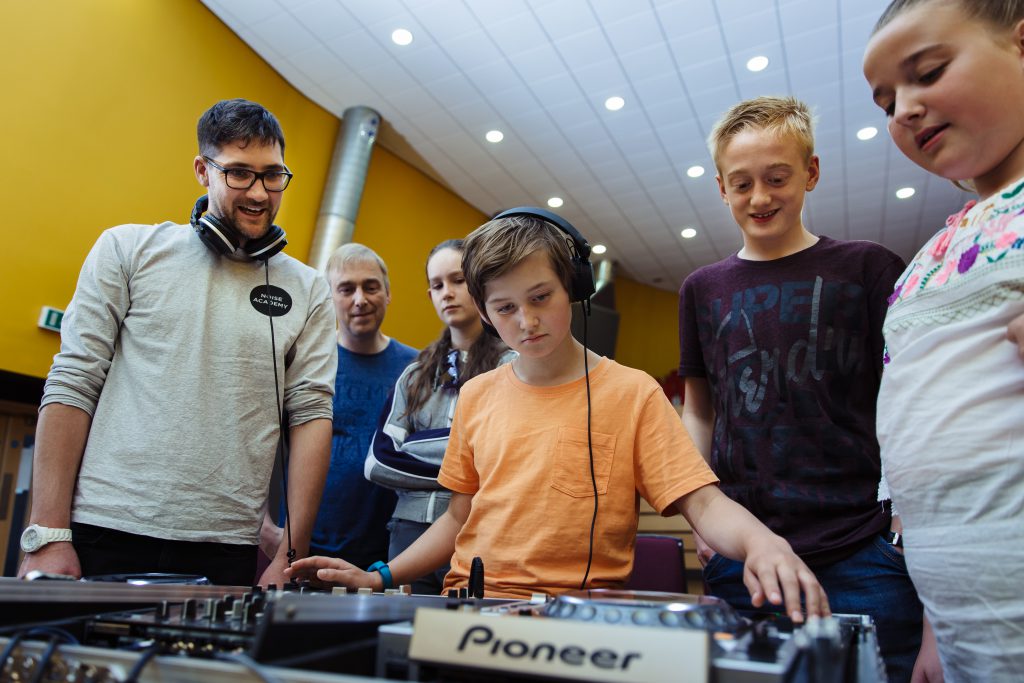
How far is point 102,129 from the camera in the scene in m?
4.35

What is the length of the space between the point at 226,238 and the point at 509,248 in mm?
668

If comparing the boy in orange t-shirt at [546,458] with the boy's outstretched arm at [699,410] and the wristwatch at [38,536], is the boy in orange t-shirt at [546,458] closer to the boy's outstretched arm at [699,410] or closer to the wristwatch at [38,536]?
the boy's outstretched arm at [699,410]

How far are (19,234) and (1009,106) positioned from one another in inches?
177

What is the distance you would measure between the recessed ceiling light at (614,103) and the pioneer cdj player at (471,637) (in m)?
6.17

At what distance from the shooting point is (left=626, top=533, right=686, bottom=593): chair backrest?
1863 mm

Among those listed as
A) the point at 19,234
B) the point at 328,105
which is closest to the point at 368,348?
the point at 19,234

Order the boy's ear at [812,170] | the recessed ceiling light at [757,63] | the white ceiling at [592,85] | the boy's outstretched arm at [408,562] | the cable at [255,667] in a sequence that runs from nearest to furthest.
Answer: the cable at [255,667] < the boy's outstretched arm at [408,562] < the boy's ear at [812,170] < the white ceiling at [592,85] < the recessed ceiling light at [757,63]

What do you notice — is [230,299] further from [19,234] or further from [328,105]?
[328,105]

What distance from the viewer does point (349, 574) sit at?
97cm

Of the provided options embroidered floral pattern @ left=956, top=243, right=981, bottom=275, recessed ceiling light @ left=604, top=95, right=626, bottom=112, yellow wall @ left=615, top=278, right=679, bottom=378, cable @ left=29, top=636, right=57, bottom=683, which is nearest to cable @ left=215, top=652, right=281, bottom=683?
cable @ left=29, top=636, right=57, bottom=683

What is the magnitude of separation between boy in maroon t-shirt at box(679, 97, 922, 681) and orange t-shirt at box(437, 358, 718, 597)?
0.61ft

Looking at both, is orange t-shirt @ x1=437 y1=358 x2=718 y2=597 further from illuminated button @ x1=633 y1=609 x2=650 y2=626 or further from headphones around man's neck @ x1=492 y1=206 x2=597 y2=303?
illuminated button @ x1=633 y1=609 x2=650 y2=626

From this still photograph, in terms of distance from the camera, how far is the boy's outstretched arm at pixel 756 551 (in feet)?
2.28

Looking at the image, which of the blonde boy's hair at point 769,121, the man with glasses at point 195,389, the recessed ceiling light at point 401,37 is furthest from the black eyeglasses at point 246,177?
the recessed ceiling light at point 401,37
